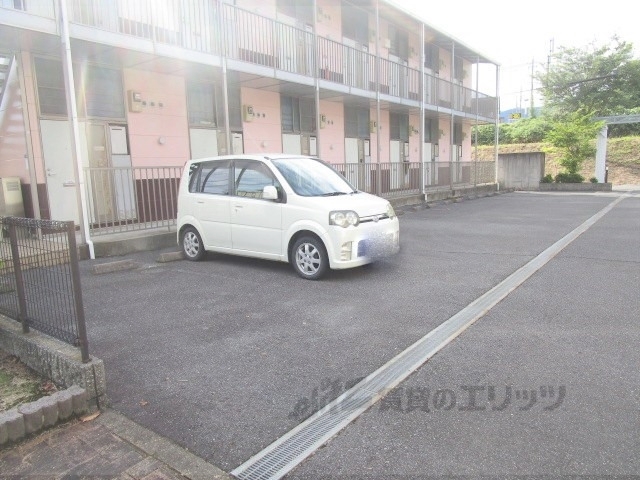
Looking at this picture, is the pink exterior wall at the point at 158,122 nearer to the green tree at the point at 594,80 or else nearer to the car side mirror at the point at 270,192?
the car side mirror at the point at 270,192

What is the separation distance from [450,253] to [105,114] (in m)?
6.89

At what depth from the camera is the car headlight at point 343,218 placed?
18.3 ft

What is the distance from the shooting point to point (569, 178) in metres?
22.0

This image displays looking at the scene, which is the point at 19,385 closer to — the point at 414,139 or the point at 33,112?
the point at 33,112

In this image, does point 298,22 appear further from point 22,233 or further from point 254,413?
point 254,413

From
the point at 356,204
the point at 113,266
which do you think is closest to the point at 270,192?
the point at 356,204

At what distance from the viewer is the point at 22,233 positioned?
3445 mm

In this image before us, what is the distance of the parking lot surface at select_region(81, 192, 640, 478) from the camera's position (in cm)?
238

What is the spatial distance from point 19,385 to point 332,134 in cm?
1222

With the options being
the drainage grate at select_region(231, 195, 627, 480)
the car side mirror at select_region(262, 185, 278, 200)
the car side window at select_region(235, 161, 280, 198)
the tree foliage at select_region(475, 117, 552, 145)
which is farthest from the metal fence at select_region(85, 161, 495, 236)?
the tree foliage at select_region(475, 117, 552, 145)

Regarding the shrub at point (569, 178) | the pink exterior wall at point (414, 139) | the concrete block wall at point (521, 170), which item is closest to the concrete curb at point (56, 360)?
the pink exterior wall at point (414, 139)

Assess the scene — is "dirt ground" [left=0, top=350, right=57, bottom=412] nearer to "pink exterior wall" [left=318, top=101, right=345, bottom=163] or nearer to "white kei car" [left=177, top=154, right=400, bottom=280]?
"white kei car" [left=177, top=154, right=400, bottom=280]

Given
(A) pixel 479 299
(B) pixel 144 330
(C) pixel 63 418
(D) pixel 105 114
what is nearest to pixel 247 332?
(B) pixel 144 330

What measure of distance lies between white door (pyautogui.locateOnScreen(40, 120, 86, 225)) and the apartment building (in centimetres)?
2
